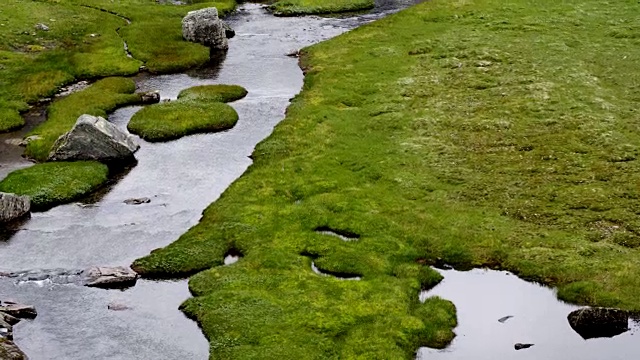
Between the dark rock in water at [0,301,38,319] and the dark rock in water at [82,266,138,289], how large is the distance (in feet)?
11.0

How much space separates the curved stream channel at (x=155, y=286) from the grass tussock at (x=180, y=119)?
1063mm

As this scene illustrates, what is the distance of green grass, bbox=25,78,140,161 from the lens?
188 ft

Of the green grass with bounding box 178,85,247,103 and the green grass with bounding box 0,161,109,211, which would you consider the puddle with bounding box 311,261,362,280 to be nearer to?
the green grass with bounding box 0,161,109,211

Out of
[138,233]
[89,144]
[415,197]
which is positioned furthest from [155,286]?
[89,144]

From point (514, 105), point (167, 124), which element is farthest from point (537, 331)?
point (167, 124)

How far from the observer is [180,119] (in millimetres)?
61969

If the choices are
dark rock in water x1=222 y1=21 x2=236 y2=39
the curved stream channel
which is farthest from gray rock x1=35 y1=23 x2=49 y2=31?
the curved stream channel

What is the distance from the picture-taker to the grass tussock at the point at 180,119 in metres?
60.0

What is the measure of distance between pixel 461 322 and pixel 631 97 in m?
34.0

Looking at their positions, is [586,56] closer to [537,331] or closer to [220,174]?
[220,174]

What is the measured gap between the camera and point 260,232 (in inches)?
1710

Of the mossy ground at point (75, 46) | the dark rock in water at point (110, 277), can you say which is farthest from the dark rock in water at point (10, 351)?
the mossy ground at point (75, 46)

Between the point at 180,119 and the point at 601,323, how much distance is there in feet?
126

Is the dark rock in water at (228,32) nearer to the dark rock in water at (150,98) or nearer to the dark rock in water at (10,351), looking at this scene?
the dark rock in water at (150,98)
